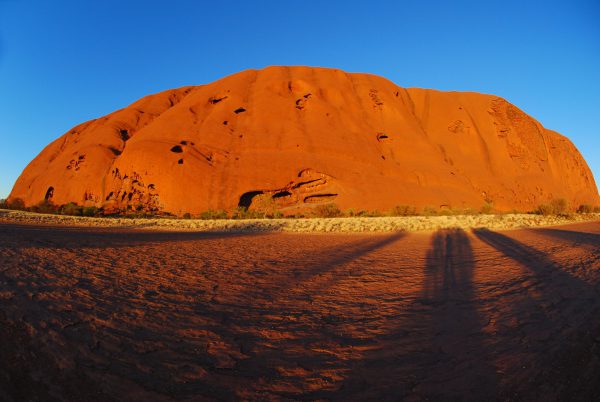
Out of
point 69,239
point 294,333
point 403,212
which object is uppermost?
point 403,212

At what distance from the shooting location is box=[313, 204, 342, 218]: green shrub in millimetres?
27628

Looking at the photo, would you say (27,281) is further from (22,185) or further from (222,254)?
(22,185)

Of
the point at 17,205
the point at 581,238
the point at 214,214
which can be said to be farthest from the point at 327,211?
the point at 17,205

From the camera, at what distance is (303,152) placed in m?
32.7

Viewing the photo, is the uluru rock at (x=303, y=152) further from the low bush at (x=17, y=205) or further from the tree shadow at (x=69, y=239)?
the tree shadow at (x=69, y=239)

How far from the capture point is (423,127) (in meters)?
44.0

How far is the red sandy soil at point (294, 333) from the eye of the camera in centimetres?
219

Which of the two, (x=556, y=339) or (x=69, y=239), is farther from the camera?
(x=69, y=239)

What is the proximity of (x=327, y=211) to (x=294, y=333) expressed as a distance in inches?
984

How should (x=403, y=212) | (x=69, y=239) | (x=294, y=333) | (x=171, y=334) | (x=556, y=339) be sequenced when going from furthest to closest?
(x=403, y=212)
(x=69, y=239)
(x=294, y=333)
(x=171, y=334)
(x=556, y=339)

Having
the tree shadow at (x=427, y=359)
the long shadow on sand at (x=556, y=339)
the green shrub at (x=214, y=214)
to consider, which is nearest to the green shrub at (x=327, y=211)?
the green shrub at (x=214, y=214)

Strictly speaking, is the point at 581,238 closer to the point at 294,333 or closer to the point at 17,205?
the point at 294,333

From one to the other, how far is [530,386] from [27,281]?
210 inches

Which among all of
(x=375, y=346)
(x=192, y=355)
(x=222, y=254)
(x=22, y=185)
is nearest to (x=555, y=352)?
(x=375, y=346)
